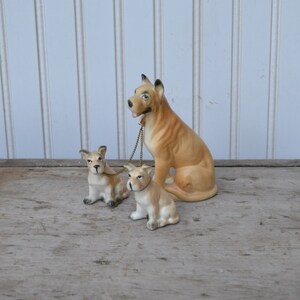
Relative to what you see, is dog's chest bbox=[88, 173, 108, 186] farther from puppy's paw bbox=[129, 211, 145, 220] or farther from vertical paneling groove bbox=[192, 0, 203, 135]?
vertical paneling groove bbox=[192, 0, 203, 135]

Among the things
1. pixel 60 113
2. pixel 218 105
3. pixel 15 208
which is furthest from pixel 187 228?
pixel 60 113

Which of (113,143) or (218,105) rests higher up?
(218,105)

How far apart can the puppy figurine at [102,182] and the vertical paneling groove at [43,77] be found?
0.61 m

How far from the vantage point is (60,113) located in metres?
1.49

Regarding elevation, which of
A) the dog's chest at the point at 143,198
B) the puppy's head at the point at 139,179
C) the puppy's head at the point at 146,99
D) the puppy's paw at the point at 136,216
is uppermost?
the puppy's head at the point at 146,99

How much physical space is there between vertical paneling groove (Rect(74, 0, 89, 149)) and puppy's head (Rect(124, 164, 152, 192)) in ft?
2.27

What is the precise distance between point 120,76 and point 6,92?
0.39m

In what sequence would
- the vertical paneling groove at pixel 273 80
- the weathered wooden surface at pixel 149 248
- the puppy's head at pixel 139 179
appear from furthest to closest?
the vertical paneling groove at pixel 273 80 < the puppy's head at pixel 139 179 < the weathered wooden surface at pixel 149 248

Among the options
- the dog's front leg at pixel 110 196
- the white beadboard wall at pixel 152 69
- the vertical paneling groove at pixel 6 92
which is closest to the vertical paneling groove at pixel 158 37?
the white beadboard wall at pixel 152 69

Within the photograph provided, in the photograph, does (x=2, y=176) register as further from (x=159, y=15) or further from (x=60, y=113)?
(x=159, y=15)

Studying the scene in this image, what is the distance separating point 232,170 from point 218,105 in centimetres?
30

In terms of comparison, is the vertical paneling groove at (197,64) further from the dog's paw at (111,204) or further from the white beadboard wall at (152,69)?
the dog's paw at (111,204)

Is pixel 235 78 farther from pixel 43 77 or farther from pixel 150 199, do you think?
pixel 150 199

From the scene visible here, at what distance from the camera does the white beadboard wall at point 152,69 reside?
4.50ft
